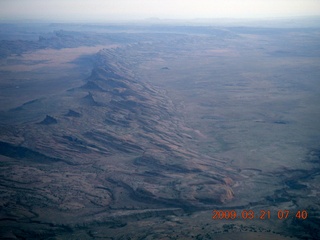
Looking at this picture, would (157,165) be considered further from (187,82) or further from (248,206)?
(187,82)

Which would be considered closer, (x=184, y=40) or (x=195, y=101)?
(x=195, y=101)

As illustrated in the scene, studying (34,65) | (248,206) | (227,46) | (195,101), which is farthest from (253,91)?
(227,46)

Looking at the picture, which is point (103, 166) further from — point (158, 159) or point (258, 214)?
point (258, 214)

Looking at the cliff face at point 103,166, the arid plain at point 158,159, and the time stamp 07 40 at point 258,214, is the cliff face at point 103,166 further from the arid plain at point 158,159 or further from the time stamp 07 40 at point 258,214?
the time stamp 07 40 at point 258,214

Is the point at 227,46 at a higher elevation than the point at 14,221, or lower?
higher

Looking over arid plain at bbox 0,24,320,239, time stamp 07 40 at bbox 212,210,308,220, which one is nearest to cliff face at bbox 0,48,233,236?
arid plain at bbox 0,24,320,239

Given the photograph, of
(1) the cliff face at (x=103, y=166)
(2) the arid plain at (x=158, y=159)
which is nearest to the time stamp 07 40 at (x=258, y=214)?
(2) the arid plain at (x=158, y=159)
